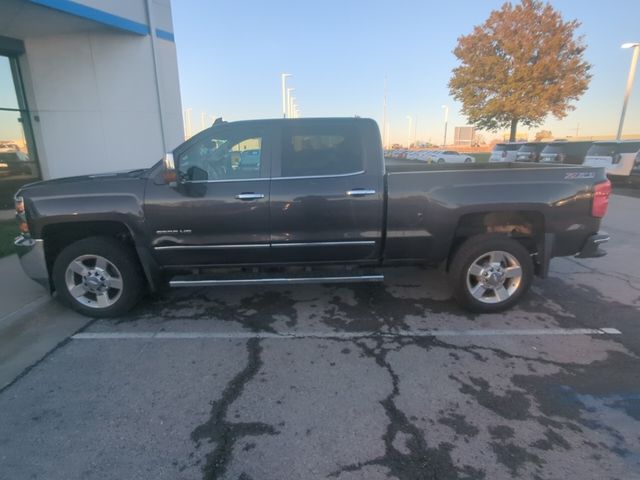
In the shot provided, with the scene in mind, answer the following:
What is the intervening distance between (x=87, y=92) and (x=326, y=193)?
35.7 feet

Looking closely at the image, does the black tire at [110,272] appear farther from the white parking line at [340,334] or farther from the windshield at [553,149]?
the windshield at [553,149]

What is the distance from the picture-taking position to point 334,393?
288 cm

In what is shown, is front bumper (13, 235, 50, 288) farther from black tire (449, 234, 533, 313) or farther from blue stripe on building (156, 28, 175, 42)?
blue stripe on building (156, 28, 175, 42)

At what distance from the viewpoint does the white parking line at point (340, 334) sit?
12.3ft

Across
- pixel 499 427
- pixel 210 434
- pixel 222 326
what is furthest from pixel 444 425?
pixel 222 326

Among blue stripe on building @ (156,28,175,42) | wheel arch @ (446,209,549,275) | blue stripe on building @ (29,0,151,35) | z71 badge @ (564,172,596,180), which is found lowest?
wheel arch @ (446,209,549,275)

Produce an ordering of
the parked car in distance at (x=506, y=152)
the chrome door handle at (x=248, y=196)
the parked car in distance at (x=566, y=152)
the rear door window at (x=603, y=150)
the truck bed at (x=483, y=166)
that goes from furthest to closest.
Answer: the parked car in distance at (x=506, y=152), the parked car in distance at (x=566, y=152), the rear door window at (x=603, y=150), the truck bed at (x=483, y=166), the chrome door handle at (x=248, y=196)

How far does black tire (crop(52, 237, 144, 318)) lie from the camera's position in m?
3.97

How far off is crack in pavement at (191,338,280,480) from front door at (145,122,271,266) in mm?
1419

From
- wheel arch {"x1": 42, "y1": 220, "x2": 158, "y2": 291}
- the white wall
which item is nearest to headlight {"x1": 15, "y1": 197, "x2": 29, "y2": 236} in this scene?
wheel arch {"x1": 42, "y1": 220, "x2": 158, "y2": 291}

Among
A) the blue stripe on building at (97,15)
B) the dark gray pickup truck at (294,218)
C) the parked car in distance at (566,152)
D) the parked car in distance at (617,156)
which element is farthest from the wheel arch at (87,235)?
the parked car in distance at (566,152)

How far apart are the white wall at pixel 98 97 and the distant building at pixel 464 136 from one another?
64200 millimetres

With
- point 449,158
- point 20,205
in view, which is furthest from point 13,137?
point 449,158

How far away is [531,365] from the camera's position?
3225 millimetres
